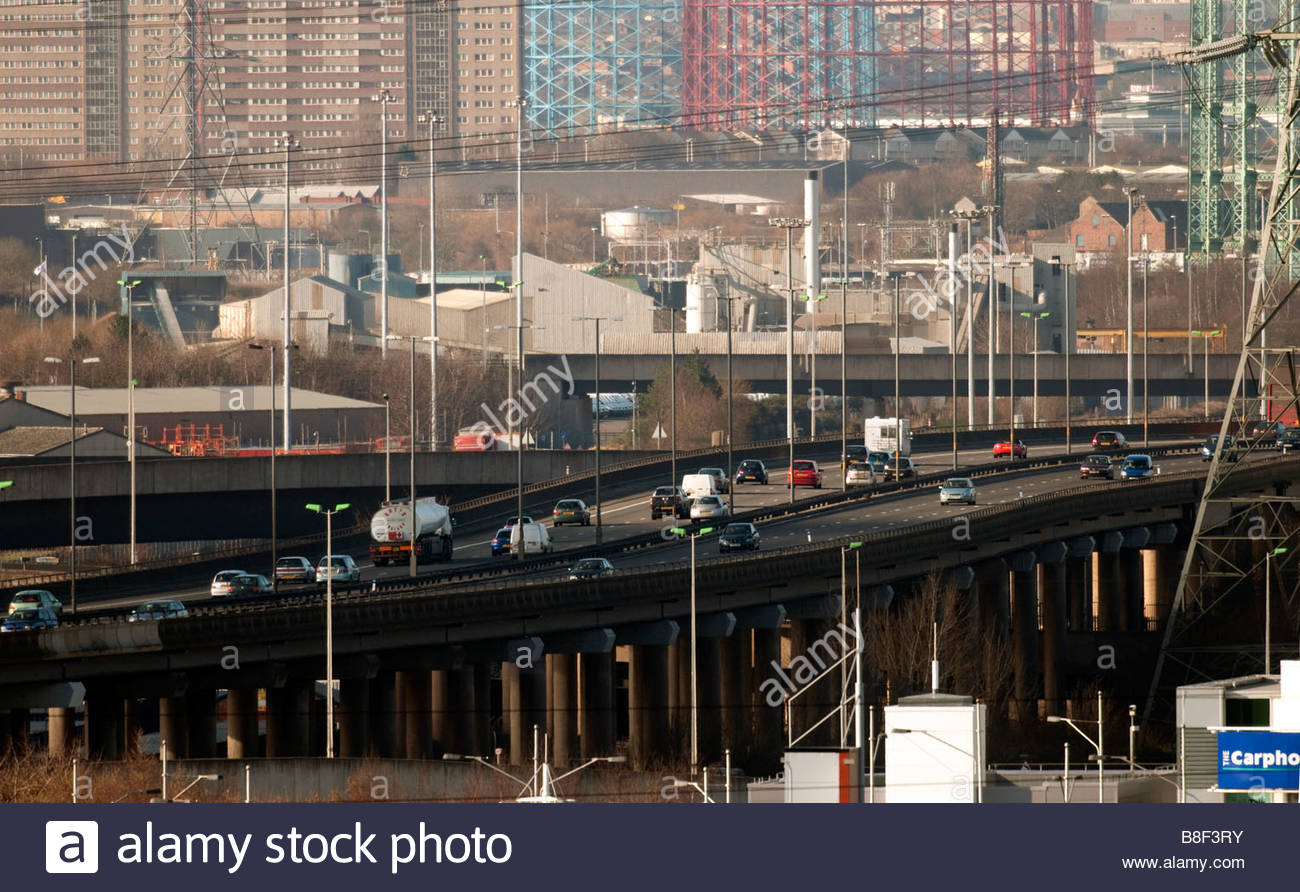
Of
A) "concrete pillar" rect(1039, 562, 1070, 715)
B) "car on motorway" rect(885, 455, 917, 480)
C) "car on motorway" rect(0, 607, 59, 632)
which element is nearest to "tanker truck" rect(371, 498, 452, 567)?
"car on motorway" rect(0, 607, 59, 632)

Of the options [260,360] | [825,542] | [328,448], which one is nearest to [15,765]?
[825,542]

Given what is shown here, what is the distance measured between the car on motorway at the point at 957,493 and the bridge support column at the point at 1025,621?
3.24 m

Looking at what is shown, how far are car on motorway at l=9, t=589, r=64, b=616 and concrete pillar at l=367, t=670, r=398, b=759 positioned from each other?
8.22 meters

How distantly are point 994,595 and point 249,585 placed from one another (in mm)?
27093

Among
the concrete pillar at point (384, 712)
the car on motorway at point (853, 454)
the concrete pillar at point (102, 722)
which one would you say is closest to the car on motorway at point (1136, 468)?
the car on motorway at point (853, 454)

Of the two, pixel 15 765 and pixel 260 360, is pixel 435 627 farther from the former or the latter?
pixel 260 360

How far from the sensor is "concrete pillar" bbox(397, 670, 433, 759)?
6644cm

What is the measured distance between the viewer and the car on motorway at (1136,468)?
9869 cm

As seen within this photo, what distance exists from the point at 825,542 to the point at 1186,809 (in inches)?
2260

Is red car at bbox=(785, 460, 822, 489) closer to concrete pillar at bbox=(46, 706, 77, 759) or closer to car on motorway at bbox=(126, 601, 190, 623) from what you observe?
car on motorway at bbox=(126, 601, 190, 623)

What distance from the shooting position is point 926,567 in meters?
79.2

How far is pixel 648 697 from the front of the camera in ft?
232

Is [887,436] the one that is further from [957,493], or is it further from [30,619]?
[30,619]

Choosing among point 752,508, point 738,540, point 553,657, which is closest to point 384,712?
point 553,657
